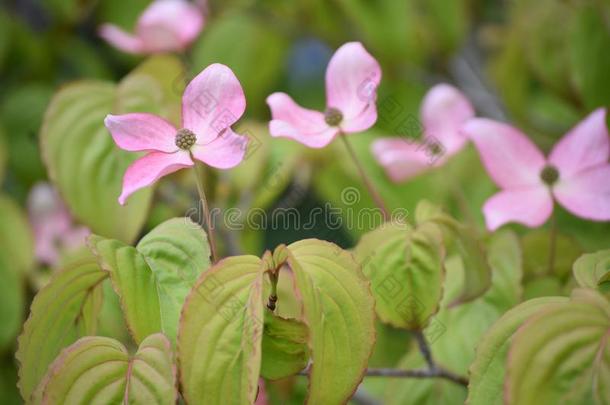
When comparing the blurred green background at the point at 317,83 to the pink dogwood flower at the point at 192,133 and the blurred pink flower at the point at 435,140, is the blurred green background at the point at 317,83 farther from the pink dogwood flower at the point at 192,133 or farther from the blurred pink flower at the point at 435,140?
the pink dogwood flower at the point at 192,133

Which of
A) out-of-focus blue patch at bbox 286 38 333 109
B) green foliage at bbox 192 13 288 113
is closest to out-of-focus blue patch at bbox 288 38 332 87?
out-of-focus blue patch at bbox 286 38 333 109

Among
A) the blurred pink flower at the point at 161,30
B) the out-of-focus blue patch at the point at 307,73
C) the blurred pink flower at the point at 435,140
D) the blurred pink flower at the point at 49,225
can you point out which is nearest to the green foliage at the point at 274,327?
the blurred pink flower at the point at 435,140

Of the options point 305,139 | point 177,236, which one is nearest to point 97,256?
point 177,236

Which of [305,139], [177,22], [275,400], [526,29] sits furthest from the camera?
[526,29]

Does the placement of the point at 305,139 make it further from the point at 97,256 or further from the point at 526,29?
the point at 526,29

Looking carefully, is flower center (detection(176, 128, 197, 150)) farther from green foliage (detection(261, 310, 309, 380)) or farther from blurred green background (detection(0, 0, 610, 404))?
blurred green background (detection(0, 0, 610, 404))

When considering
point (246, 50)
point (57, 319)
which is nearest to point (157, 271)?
point (57, 319)

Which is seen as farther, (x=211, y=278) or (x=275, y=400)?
(x=275, y=400)
